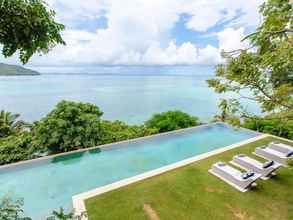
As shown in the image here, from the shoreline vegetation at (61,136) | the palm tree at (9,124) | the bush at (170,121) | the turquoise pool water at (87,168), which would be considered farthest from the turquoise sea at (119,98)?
the shoreline vegetation at (61,136)

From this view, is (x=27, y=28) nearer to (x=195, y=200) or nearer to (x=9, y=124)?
(x=195, y=200)

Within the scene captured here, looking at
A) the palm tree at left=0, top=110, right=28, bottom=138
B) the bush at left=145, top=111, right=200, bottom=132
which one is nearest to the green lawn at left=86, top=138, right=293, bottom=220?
the bush at left=145, top=111, right=200, bottom=132

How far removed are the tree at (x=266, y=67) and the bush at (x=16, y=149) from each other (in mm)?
8411

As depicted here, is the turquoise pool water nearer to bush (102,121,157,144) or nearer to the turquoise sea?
bush (102,121,157,144)

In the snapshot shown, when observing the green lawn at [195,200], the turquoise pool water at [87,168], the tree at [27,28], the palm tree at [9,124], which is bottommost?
the turquoise pool water at [87,168]

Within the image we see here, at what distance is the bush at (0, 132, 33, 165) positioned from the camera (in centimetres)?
751

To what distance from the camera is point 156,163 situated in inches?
313

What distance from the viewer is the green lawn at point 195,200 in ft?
13.9

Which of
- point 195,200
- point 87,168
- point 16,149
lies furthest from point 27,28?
point 16,149

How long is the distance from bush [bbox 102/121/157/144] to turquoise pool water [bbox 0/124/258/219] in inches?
21.4

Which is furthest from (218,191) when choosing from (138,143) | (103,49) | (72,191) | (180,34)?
(103,49)

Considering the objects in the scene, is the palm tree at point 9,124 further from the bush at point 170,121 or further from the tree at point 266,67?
the tree at point 266,67

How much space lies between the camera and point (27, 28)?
4.43 feet

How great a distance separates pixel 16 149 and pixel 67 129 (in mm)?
2324
